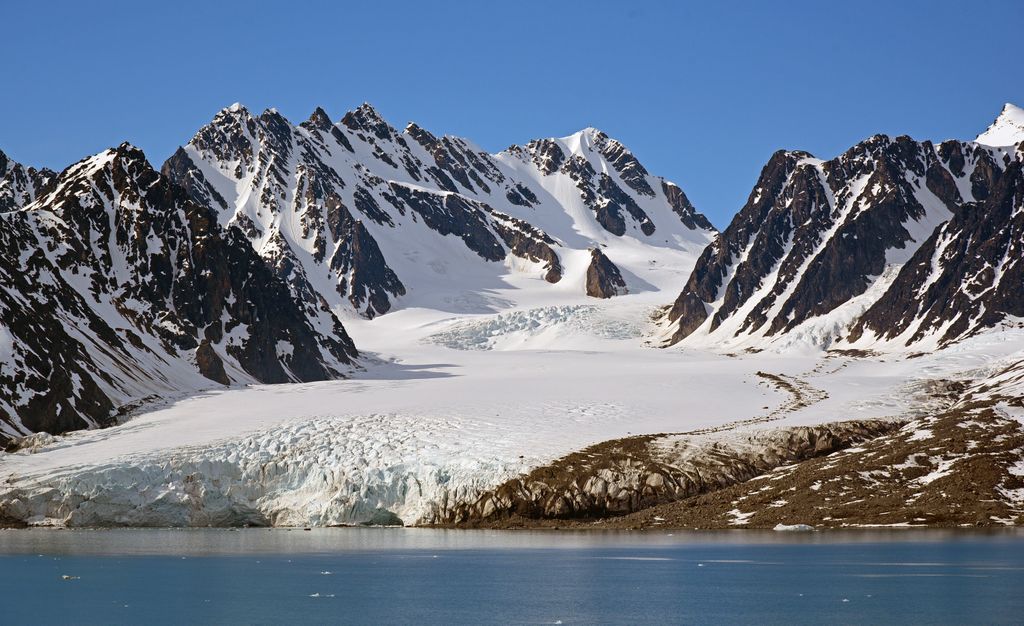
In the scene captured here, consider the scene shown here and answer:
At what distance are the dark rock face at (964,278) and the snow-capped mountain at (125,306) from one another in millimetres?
76003

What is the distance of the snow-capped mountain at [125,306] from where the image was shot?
9912 centimetres

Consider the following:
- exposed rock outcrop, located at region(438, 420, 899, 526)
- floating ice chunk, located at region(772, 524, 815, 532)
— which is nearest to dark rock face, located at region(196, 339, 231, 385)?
exposed rock outcrop, located at region(438, 420, 899, 526)

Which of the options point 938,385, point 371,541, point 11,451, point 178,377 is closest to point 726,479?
point 371,541

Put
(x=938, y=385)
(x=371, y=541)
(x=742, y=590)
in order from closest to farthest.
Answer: (x=742, y=590)
(x=371, y=541)
(x=938, y=385)

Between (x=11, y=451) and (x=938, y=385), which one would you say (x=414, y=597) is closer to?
(x=11, y=451)

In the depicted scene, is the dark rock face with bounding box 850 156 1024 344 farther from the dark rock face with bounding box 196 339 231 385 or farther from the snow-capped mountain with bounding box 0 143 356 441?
the dark rock face with bounding box 196 339 231 385

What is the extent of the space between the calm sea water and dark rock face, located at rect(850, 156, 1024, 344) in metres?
109

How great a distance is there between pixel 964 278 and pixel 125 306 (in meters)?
111

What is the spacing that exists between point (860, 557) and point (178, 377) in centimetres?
7773

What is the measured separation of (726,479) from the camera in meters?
79.0

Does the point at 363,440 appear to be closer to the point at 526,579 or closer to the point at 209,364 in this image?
the point at 526,579

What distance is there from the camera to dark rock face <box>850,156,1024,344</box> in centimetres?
16888

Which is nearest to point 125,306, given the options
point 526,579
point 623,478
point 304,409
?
point 304,409

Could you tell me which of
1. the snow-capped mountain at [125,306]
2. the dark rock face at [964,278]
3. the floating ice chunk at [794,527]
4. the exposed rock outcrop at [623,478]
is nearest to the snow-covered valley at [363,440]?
the exposed rock outcrop at [623,478]
